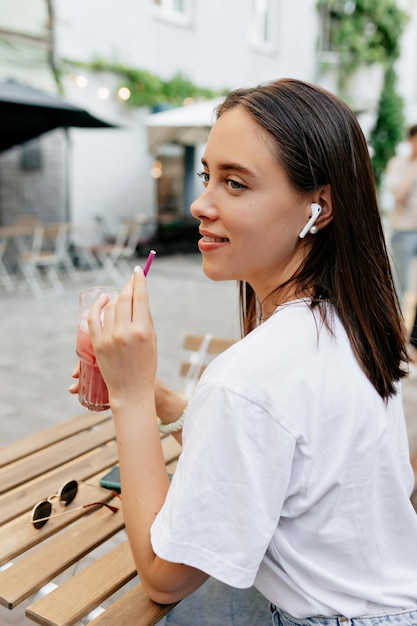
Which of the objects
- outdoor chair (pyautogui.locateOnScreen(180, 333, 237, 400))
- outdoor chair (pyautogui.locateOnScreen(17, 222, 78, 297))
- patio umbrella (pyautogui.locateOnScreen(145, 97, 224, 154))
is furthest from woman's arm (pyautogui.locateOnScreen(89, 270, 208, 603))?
patio umbrella (pyautogui.locateOnScreen(145, 97, 224, 154))

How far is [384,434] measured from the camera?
102cm

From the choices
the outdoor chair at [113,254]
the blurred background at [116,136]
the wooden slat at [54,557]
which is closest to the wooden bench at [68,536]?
the wooden slat at [54,557]

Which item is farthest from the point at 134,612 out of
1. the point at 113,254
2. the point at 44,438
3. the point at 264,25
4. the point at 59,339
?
the point at 264,25

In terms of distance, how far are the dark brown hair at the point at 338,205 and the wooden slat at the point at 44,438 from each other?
108 cm

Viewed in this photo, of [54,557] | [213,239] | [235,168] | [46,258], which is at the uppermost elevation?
[235,168]

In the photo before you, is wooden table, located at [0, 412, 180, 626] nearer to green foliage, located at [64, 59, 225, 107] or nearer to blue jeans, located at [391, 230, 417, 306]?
blue jeans, located at [391, 230, 417, 306]

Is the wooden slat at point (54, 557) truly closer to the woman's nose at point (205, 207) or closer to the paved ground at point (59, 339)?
the paved ground at point (59, 339)

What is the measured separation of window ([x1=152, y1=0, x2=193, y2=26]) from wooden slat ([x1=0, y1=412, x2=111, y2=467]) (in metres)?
10.8

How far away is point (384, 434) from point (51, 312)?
6.12 metres

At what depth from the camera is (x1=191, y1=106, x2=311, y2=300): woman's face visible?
103cm

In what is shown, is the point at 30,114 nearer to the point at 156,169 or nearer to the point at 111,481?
the point at 156,169

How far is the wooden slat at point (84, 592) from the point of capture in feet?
3.68

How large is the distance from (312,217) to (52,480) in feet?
3.48

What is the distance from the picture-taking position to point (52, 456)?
5.97 feet
